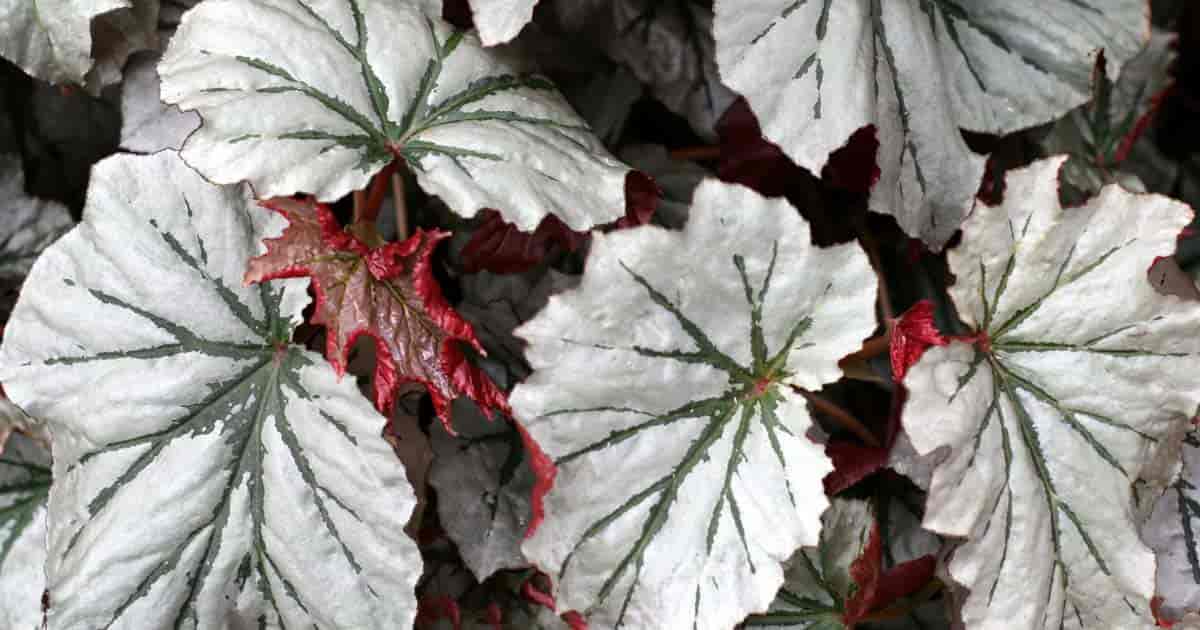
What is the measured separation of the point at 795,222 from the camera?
3.12 ft

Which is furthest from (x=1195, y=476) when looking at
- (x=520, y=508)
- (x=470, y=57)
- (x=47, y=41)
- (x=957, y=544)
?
(x=47, y=41)

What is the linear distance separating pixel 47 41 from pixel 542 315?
65 cm

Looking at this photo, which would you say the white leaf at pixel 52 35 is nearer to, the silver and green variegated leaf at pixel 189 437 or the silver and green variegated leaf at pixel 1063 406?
the silver and green variegated leaf at pixel 189 437

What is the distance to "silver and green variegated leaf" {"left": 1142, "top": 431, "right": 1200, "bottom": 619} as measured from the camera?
3.68 ft

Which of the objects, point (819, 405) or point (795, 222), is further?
point (819, 405)

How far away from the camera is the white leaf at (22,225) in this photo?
129cm

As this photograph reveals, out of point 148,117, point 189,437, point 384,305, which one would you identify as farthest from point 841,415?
point 148,117

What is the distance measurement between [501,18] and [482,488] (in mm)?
509

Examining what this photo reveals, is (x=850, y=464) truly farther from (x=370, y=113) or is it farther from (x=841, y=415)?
(x=370, y=113)

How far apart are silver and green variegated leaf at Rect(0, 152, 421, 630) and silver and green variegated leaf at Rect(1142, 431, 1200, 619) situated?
31.9 inches

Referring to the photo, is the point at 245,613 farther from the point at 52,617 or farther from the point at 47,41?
the point at 47,41

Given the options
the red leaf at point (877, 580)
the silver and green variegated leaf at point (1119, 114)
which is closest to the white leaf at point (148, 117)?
the red leaf at point (877, 580)

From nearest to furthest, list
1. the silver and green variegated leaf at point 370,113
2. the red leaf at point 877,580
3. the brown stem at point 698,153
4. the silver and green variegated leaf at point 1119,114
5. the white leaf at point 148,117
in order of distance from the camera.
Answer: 1. the silver and green variegated leaf at point 370,113
2. the red leaf at point 877,580
3. the white leaf at point 148,117
4. the brown stem at point 698,153
5. the silver and green variegated leaf at point 1119,114

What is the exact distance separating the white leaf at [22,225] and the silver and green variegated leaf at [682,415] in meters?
0.74
